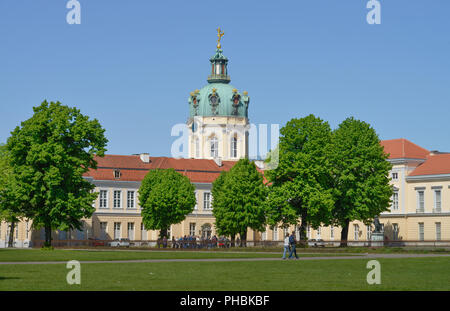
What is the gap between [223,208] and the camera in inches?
3986

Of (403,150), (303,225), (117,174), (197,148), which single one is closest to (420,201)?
(403,150)

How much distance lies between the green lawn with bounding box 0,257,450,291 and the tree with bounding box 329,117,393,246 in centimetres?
4989

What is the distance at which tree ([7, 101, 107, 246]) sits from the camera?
240 feet

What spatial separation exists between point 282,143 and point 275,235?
146ft

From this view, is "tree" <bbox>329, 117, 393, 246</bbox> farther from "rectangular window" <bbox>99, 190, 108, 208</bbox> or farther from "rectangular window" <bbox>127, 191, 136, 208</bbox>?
"rectangular window" <bbox>99, 190, 108, 208</bbox>

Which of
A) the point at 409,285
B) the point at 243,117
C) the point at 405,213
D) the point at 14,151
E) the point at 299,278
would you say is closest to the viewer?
the point at 409,285

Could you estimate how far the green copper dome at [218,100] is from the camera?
Result: 162 meters

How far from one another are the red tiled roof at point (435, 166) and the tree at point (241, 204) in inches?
984

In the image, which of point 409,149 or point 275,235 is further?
point 275,235

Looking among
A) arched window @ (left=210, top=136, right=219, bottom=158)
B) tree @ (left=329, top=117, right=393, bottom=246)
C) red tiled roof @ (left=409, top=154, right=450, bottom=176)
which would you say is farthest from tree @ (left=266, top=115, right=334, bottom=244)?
arched window @ (left=210, top=136, right=219, bottom=158)

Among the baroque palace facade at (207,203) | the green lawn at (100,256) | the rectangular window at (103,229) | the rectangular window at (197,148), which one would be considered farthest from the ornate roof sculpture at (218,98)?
the green lawn at (100,256)

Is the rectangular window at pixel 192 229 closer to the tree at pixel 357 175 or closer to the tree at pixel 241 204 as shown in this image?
the tree at pixel 241 204

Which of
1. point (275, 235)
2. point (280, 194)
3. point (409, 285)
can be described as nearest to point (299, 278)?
point (409, 285)
